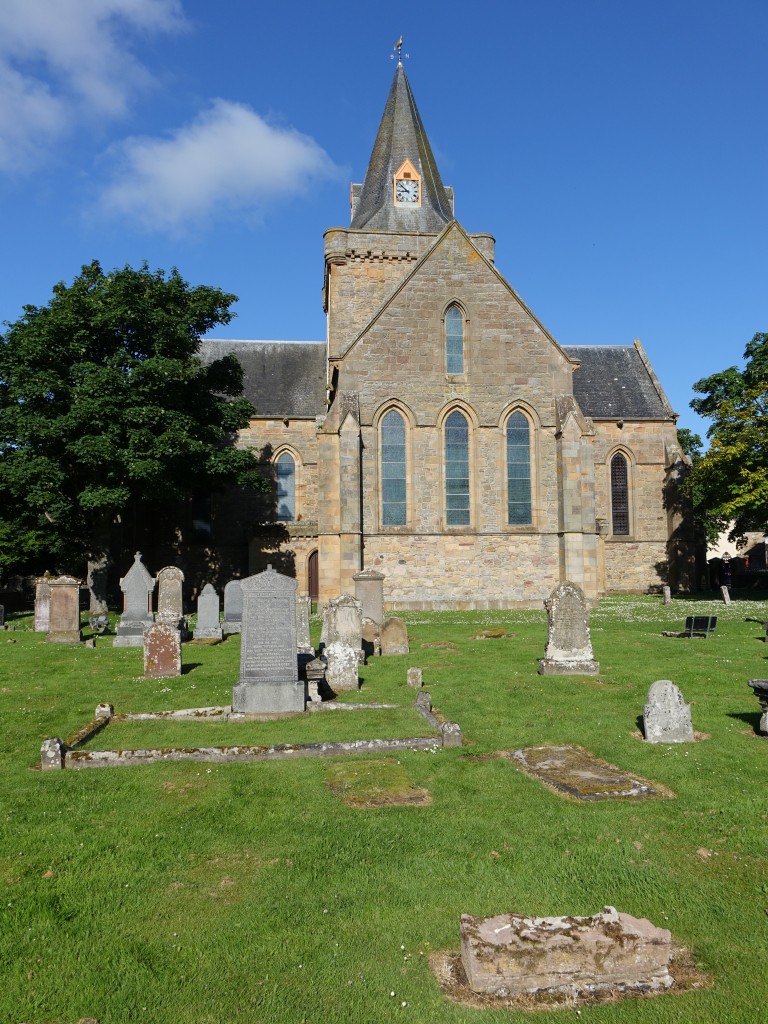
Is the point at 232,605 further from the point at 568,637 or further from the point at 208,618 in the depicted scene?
the point at 568,637

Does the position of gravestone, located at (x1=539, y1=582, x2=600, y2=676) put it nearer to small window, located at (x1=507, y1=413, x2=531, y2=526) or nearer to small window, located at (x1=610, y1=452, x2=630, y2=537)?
small window, located at (x1=507, y1=413, x2=531, y2=526)

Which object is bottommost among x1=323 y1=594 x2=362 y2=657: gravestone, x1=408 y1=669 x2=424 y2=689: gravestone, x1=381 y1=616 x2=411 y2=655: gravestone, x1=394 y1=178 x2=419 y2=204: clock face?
x1=408 y1=669 x2=424 y2=689: gravestone

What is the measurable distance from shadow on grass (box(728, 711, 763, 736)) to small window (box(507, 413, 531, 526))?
16.9 metres

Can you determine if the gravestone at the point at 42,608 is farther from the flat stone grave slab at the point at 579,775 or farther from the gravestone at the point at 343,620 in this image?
the flat stone grave slab at the point at 579,775

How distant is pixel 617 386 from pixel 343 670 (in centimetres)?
2930

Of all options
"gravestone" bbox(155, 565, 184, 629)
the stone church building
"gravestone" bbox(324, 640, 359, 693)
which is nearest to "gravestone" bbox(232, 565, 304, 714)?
"gravestone" bbox(324, 640, 359, 693)

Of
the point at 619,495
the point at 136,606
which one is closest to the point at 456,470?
the point at 136,606

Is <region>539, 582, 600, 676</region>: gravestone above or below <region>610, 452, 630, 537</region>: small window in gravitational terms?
below

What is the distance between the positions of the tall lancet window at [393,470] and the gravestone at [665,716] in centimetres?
1800

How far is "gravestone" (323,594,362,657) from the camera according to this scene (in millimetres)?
14016

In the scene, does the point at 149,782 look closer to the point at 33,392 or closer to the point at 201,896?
the point at 201,896

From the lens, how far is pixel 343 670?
43.7 ft

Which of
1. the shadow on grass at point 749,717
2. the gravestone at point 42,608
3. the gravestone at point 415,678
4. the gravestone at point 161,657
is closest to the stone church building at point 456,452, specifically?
the gravestone at point 42,608

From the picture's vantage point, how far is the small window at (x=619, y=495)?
120 ft
